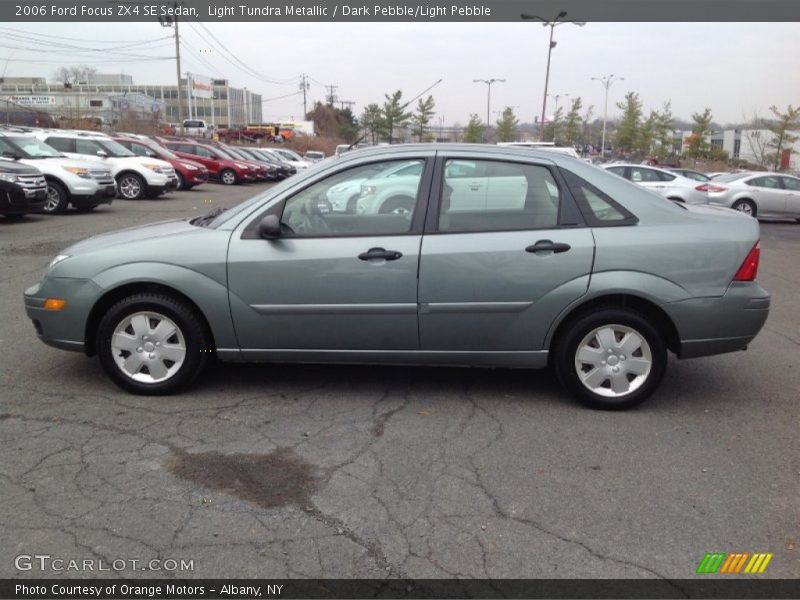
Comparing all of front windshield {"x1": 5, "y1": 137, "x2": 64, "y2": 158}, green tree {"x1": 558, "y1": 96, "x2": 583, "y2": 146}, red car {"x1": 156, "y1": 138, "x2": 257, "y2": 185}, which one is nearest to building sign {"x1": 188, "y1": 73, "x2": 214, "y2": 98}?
green tree {"x1": 558, "y1": 96, "x2": 583, "y2": 146}

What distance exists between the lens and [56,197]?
14.2 m

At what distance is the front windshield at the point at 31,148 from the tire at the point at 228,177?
1297 centimetres

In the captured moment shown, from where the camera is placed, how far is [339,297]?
425 centimetres

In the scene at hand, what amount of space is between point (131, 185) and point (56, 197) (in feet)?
16.3

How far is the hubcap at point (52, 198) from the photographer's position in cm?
1412

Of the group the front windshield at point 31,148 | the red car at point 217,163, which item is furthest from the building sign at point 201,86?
the front windshield at point 31,148

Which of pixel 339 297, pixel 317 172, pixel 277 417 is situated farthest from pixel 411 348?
pixel 317 172

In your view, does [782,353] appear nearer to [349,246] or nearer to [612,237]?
[612,237]

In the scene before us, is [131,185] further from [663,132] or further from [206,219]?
[663,132]

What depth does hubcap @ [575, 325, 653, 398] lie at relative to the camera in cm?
428

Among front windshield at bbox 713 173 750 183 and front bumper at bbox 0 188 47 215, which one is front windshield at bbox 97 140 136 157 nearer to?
front bumper at bbox 0 188 47 215

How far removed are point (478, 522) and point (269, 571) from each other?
3.12 feet

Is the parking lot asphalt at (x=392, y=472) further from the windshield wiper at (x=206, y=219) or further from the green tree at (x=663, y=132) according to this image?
the green tree at (x=663, y=132)

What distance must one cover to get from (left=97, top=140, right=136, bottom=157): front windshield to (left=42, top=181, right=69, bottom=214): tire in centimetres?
463
